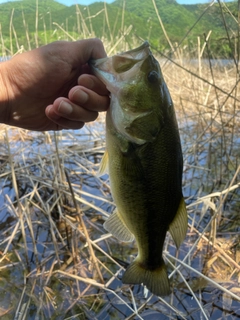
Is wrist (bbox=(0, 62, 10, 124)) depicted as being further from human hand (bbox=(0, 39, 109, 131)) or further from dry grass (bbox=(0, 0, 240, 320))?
dry grass (bbox=(0, 0, 240, 320))

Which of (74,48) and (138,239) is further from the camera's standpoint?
(74,48)

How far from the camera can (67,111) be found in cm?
165

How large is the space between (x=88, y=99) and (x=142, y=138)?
1.20ft

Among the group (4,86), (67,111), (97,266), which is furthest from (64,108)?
(97,266)

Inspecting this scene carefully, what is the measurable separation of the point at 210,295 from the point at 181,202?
103 cm

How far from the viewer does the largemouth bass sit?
1447 mm

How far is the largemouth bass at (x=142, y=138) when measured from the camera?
1.45m

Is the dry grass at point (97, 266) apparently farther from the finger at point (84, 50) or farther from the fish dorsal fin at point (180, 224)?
the finger at point (84, 50)

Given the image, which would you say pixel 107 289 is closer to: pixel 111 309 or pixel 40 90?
pixel 111 309

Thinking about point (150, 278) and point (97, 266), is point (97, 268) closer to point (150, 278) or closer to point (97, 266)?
point (97, 266)

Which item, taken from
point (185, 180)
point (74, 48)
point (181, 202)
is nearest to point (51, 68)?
point (74, 48)

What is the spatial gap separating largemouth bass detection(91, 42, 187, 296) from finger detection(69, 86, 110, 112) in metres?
0.16

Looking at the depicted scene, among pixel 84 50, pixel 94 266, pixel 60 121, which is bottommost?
pixel 94 266

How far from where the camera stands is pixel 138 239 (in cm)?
165
